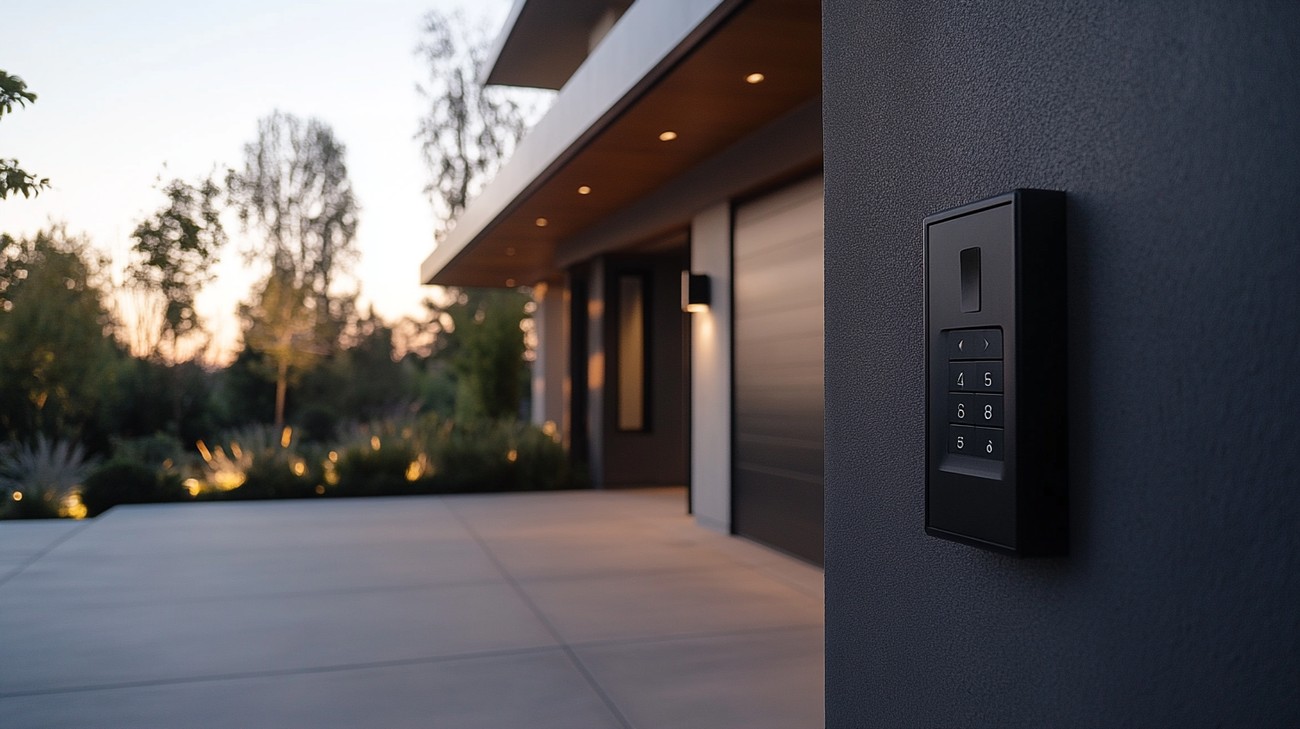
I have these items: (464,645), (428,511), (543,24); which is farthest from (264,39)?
(464,645)

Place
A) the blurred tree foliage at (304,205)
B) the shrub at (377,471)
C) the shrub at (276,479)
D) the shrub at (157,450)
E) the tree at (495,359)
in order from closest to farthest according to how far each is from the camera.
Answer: the shrub at (276,479), the shrub at (377,471), the shrub at (157,450), the tree at (495,359), the blurred tree foliage at (304,205)

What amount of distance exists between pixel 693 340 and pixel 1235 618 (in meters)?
8.27

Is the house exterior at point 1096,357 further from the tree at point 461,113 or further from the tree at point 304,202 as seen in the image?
the tree at point 304,202

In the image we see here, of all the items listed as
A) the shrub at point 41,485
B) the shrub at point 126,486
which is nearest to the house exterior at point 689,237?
the shrub at point 126,486

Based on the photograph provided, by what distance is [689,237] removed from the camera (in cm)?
939

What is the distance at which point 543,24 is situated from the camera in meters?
13.0

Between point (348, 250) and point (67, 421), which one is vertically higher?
point (348, 250)

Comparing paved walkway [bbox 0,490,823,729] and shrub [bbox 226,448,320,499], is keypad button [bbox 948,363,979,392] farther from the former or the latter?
shrub [bbox 226,448,320,499]

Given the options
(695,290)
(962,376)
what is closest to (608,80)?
(695,290)

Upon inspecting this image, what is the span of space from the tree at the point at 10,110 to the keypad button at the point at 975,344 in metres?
2.86

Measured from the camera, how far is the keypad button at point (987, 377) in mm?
1104

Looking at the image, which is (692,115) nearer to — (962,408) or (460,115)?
(962,408)

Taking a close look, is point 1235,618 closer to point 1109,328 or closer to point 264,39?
point 1109,328

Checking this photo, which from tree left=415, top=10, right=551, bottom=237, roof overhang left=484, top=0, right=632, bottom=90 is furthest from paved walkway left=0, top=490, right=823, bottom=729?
tree left=415, top=10, right=551, bottom=237
